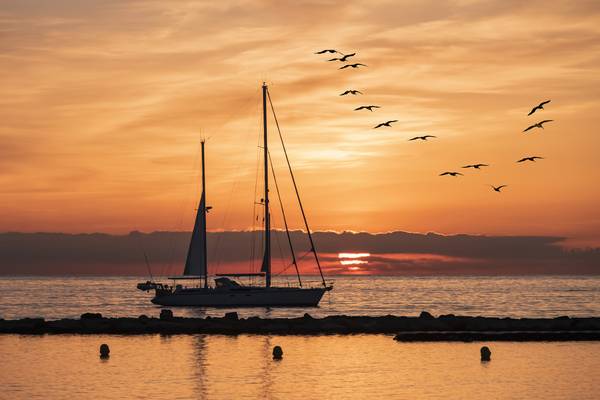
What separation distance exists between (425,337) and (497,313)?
1901 inches

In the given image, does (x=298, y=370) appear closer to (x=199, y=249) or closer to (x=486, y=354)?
(x=486, y=354)

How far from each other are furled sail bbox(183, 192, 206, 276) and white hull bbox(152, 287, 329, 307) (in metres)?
2.27

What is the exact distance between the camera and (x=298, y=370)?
4281cm

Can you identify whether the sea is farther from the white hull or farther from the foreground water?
the white hull

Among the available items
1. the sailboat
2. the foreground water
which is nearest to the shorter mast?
the sailboat

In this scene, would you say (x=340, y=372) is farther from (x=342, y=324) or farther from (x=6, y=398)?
(x=342, y=324)

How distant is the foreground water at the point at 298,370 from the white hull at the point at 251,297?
36.2 meters

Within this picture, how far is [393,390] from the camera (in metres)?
37.3

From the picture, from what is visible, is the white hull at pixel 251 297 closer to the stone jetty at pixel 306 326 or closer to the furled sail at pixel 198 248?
the furled sail at pixel 198 248

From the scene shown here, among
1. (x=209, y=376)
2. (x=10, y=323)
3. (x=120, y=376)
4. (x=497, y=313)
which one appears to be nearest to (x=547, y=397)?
(x=209, y=376)

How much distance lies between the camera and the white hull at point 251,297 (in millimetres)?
92250

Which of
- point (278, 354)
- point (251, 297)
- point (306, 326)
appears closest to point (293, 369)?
point (278, 354)

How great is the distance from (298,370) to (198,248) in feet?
178

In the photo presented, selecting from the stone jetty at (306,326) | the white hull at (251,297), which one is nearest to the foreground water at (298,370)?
the stone jetty at (306,326)
